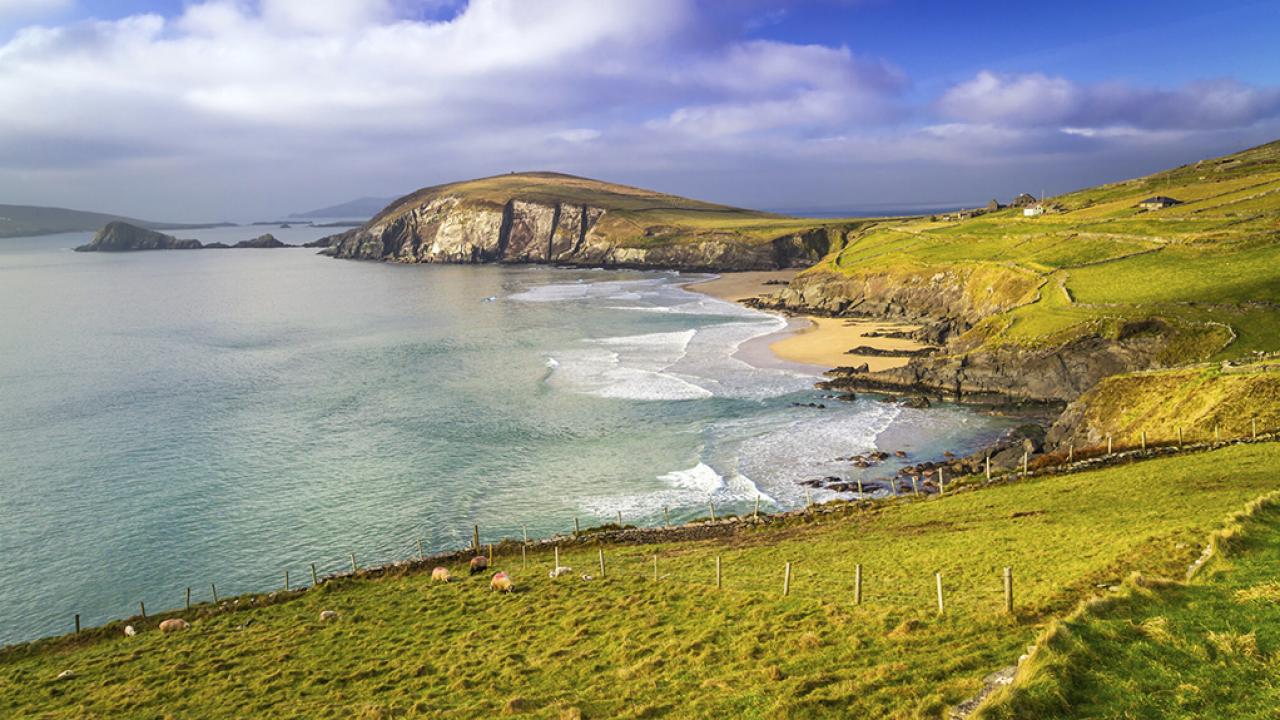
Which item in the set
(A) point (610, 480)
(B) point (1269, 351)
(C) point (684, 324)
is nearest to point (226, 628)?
(A) point (610, 480)

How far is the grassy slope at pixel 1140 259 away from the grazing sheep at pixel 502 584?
59.9 m

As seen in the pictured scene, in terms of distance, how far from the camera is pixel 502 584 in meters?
32.3

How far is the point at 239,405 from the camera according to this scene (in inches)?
2874

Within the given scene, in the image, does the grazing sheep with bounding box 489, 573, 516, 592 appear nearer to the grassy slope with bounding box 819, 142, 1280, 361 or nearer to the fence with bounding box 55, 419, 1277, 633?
the fence with bounding box 55, 419, 1277, 633

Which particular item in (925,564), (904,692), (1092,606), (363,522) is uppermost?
(1092,606)

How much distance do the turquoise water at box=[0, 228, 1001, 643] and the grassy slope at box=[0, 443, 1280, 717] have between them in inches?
347

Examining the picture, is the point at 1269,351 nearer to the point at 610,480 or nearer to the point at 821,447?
the point at 821,447

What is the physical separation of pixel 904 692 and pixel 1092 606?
534cm

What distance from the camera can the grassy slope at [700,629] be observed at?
1828 centimetres

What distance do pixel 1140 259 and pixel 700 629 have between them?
90.8 metres

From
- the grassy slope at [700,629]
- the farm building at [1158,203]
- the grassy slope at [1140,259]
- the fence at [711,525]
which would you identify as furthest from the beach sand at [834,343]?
the farm building at [1158,203]

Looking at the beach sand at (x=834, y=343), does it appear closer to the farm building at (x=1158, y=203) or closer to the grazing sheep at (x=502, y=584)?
the farm building at (x=1158, y=203)

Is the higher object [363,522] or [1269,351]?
[1269,351]

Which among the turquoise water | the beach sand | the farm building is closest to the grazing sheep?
the turquoise water
